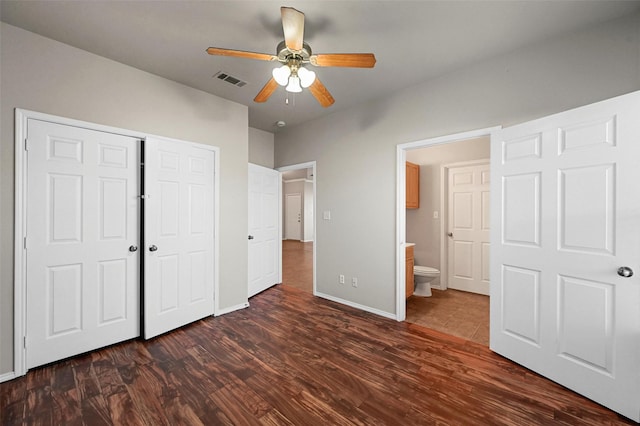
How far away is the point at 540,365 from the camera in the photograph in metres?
2.11

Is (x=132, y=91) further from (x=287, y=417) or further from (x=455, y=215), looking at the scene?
(x=455, y=215)

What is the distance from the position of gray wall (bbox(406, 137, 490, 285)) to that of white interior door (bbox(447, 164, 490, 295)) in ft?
0.71

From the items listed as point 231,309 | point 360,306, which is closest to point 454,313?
point 360,306

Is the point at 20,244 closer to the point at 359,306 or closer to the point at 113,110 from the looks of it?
the point at 113,110

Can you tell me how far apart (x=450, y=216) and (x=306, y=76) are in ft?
11.9

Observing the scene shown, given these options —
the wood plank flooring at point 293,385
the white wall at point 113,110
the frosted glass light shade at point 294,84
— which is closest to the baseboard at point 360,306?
the wood plank flooring at point 293,385

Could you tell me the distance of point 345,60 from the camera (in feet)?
6.14

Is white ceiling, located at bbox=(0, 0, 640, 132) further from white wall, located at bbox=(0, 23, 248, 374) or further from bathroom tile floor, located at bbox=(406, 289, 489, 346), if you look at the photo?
bathroom tile floor, located at bbox=(406, 289, 489, 346)

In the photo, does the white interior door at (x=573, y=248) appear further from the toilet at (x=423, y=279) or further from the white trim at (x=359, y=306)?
the toilet at (x=423, y=279)

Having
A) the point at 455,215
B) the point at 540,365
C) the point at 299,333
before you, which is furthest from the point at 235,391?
the point at 455,215

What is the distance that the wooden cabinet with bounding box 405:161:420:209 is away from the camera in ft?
13.9

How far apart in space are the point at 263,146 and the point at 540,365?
449 centimetres

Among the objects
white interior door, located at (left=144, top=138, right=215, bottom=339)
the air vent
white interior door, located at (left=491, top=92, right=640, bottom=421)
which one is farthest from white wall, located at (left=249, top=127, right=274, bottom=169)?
white interior door, located at (left=491, top=92, right=640, bottom=421)

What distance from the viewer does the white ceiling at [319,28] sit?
6.11 feet
